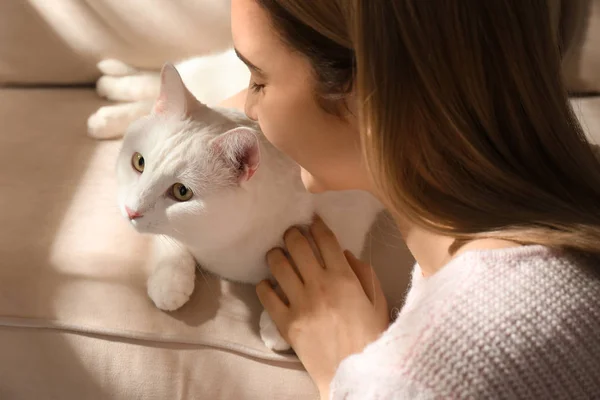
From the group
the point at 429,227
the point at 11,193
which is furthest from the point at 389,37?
the point at 11,193

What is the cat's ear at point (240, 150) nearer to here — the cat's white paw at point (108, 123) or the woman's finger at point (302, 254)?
the woman's finger at point (302, 254)

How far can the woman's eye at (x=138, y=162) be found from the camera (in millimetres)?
871

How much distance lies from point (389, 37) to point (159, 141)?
0.45 metres

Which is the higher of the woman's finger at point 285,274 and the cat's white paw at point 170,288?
the woman's finger at point 285,274

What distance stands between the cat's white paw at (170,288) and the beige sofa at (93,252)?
0.02 m

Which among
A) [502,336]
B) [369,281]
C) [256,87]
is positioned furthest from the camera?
[369,281]

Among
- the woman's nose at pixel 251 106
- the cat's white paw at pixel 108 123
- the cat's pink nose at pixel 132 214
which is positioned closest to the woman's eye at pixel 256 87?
the woman's nose at pixel 251 106

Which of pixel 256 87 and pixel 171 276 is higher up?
pixel 256 87

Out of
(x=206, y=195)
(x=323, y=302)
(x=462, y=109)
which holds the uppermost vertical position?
(x=462, y=109)

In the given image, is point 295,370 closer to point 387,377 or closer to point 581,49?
point 387,377

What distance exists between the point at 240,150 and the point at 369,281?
1.01 ft

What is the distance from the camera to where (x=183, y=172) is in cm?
83

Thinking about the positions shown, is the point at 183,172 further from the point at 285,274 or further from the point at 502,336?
the point at 502,336

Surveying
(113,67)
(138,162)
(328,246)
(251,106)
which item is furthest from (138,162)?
(113,67)
